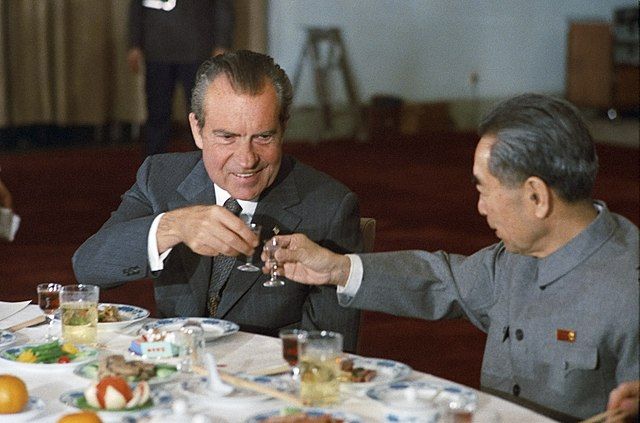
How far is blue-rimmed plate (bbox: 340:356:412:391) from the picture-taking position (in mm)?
2295

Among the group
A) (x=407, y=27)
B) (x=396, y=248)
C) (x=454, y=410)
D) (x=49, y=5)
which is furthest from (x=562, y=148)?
(x=407, y=27)

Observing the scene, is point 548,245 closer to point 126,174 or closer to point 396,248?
point 396,248

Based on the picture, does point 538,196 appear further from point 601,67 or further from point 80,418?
point 601,67

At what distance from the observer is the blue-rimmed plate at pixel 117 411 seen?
6.91 ft

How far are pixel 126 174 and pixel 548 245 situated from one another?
24.5ft

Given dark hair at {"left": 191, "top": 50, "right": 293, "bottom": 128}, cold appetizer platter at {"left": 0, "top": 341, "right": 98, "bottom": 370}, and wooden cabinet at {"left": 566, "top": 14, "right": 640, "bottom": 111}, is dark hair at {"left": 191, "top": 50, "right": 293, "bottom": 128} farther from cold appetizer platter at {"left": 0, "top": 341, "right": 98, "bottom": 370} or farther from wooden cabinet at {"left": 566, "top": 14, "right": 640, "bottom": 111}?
wooden cabinet at {"left": 566, "top": 14, "right": 640, "bottom": 111}

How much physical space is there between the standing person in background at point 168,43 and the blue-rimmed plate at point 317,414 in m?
6.67

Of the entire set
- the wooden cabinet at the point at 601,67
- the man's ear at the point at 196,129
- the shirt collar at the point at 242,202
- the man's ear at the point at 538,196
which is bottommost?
the wooden cabinet at the point at 601,67

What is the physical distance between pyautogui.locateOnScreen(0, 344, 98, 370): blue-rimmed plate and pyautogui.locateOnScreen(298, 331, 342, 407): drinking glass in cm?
50

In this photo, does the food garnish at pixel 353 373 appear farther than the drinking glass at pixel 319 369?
Yes

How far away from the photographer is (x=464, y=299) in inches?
110

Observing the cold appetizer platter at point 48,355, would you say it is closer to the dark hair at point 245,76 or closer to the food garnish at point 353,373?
the food garnish at point 353,373

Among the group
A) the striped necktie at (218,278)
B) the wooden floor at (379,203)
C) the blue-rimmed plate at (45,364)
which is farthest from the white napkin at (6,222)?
the blue-rimmed plate at (45,364)

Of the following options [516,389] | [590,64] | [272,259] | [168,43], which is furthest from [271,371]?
[590,64]
